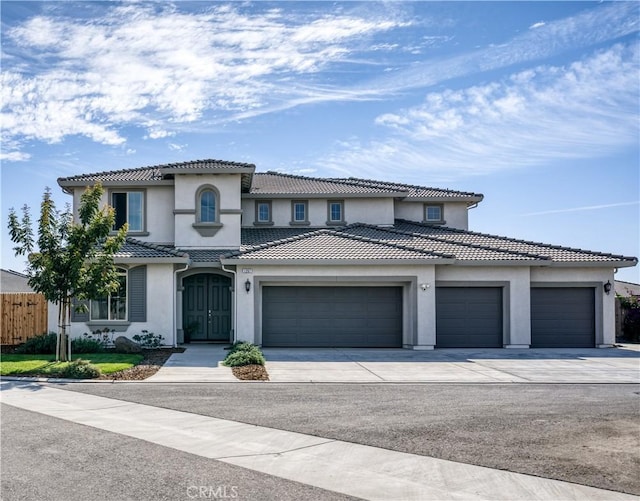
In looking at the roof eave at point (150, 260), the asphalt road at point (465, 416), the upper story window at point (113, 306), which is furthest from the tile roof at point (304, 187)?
the asphalt road at point (465, 416)

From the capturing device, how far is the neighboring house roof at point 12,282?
34406mm

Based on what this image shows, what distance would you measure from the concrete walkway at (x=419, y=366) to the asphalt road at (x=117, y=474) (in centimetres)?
557

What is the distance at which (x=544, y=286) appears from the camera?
21.9 m

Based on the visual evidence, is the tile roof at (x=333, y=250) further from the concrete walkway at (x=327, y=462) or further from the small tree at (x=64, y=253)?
the concrete walkway at (x=327, y=462)

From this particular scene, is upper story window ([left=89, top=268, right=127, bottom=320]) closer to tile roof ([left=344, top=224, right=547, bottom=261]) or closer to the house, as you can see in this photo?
the house

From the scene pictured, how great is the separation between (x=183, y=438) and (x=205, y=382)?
5111 mm

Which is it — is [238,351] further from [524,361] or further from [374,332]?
[524,361]

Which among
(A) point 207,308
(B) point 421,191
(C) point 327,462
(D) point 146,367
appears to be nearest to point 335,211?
(B) point 421,191

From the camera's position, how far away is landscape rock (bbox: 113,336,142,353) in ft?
60.4

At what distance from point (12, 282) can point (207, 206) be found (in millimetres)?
20206

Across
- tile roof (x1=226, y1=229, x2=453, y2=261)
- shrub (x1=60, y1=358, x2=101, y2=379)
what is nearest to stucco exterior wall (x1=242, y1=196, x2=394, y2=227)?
tile roof (x1=226, y1=229, x2=453, y2=261)

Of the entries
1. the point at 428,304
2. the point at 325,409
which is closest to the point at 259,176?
the point at 428,304

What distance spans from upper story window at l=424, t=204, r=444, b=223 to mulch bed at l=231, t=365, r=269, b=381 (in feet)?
48.1

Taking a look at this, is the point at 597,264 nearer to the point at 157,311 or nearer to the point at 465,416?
the point at 465,416
